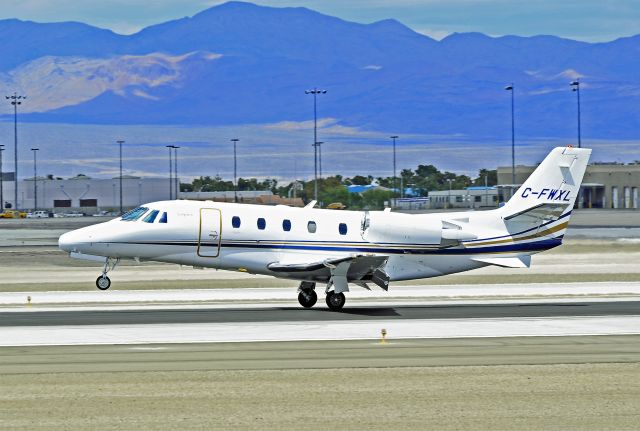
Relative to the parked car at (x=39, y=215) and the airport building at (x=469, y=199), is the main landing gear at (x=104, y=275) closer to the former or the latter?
the airport building at (x=469, y=199)

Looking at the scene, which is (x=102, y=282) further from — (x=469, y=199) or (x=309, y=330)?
(x=469, y=199)

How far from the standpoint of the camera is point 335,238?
35344 millimetres

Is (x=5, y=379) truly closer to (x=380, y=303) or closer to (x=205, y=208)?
(x=205, y=208)

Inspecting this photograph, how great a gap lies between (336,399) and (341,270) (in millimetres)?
14592

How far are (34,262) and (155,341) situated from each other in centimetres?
3431

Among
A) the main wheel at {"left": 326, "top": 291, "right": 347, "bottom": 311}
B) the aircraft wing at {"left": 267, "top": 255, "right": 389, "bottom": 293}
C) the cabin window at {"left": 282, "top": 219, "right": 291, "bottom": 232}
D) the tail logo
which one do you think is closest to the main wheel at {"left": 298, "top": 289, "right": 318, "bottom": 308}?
the aircraft wing at {"left": 267, "top": 255, "right": 389, "bottom": 293}

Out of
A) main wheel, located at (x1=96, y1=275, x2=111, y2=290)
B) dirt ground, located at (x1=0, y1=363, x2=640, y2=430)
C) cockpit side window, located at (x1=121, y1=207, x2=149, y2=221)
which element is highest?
cockpit side window, located at (x1=121, y1=207, x2=149, y2=221)

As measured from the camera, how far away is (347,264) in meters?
33.6

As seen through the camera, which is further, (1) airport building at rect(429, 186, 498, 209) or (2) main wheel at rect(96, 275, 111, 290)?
(1) airport building at rect(429, 186, 498, 209)

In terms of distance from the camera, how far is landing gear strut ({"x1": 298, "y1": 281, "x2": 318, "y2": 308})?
117 feet

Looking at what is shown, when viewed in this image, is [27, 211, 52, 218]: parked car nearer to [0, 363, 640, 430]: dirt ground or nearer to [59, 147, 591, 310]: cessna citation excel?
[59, 147, 591, 310]: cessna citation excel

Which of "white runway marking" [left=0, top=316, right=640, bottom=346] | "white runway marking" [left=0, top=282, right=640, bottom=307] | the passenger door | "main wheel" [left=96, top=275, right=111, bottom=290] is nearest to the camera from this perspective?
"white runway marking" [left=0, top=316, right=640, bottom=346]

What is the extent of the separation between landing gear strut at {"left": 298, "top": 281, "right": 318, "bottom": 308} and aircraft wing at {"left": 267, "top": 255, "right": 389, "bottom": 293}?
0.85m

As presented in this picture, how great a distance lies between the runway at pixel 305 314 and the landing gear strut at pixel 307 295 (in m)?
0.29
